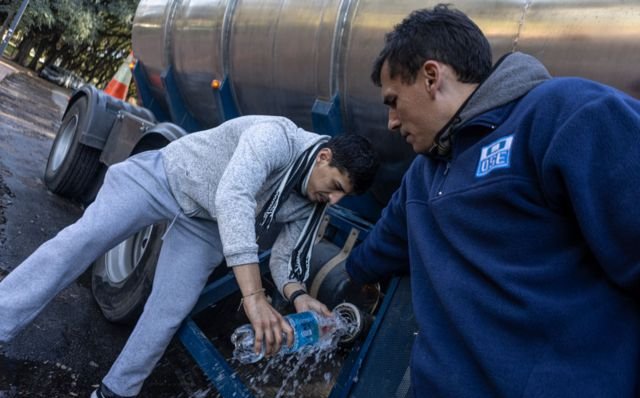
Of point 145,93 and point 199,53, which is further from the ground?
point 199,53

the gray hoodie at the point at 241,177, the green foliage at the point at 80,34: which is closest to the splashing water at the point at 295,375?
the gray hoodie at the point at 241,177

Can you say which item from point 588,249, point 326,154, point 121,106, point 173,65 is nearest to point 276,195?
point 326,154

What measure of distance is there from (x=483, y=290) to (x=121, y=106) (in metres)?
4.52

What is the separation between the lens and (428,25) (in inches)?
58.3

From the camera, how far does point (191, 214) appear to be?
8.04 feet

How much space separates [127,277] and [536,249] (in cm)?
262

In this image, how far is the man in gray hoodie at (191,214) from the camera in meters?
2.19

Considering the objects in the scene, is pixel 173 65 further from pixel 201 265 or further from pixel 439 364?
pixel 439 364

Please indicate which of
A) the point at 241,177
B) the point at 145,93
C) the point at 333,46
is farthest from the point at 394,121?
the point at 145,93

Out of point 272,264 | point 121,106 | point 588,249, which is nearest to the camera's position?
point 588,249

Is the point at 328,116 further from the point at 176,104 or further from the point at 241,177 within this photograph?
the point at 176,104

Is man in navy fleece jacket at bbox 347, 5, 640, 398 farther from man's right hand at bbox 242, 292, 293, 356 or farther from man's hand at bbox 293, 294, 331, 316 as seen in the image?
man's hand at bbox 293, 294, 331, 316

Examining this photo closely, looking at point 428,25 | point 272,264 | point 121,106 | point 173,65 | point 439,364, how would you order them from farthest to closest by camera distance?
point 121,106 → point 173,65 → point 272,264 → point 428,25 → point 439,364

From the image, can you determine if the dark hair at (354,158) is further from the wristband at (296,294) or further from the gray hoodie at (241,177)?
the wristband at (296,294)
